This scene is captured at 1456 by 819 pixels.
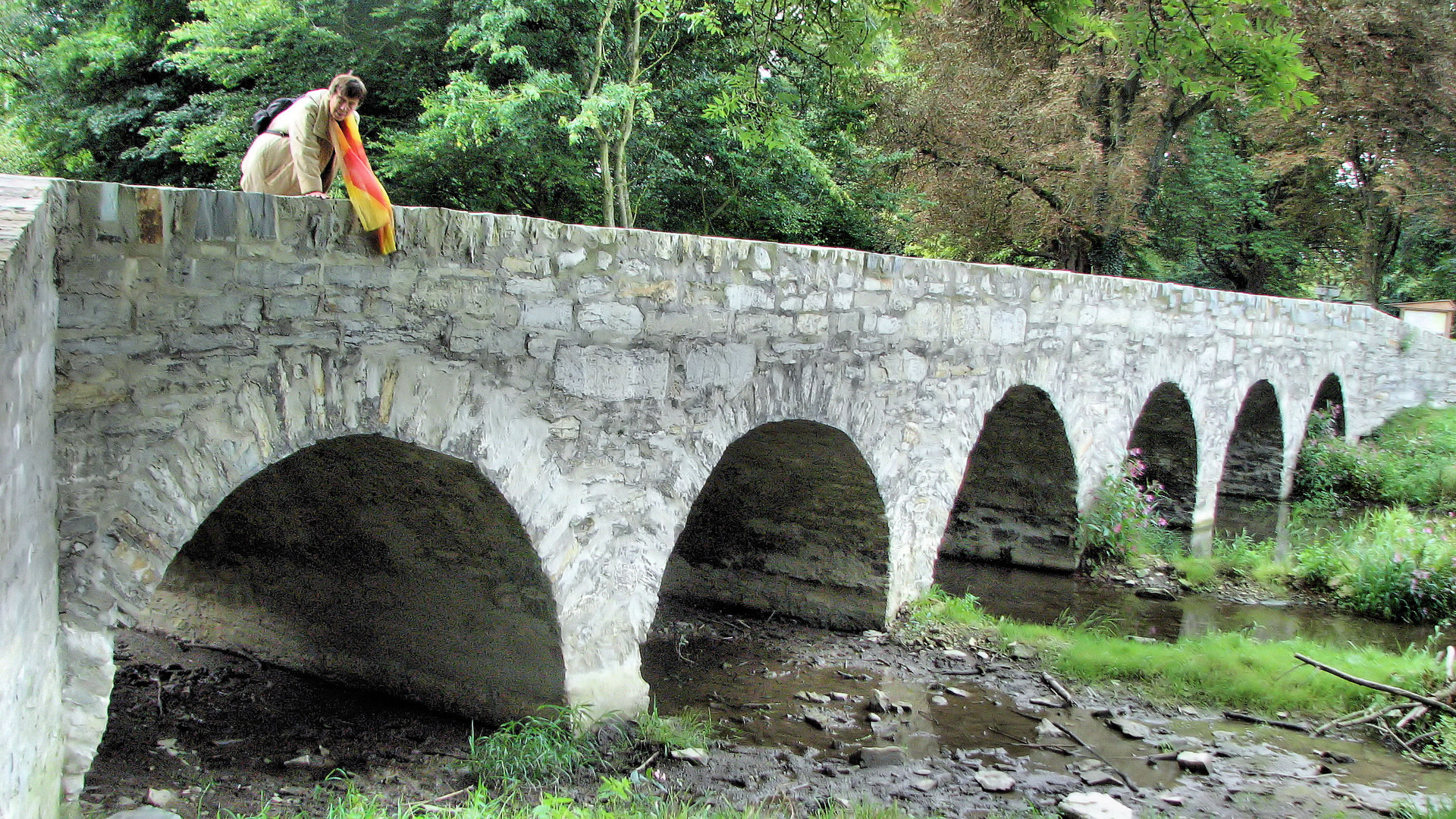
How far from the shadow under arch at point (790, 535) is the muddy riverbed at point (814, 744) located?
0.42 m

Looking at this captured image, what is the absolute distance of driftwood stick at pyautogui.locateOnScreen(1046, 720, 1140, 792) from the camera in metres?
4.88

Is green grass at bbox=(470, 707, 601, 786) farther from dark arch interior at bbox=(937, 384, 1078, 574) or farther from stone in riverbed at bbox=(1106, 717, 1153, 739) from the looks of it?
dark arch interior at bbox=(937, 384, 1078, 574)

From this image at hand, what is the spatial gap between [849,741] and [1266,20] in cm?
360

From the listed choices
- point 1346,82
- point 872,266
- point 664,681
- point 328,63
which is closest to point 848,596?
point 664,681

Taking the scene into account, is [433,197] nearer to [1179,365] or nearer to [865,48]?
[1179,365]

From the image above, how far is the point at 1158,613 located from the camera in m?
8.05

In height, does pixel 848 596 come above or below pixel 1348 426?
below

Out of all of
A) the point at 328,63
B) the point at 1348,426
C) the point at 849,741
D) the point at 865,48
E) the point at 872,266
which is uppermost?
the point at 328,63

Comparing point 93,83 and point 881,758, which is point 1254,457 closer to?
point 881,758

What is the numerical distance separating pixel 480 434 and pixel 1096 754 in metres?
3.28

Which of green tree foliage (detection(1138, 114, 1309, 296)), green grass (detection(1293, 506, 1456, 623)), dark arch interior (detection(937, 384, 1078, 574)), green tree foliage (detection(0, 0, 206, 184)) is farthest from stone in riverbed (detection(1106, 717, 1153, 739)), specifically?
green tree foliage (detection(1138, 114, 1309, 296))

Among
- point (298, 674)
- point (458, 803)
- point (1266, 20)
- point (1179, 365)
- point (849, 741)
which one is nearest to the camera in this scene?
point (1266, 20)

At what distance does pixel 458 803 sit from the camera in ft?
13.8

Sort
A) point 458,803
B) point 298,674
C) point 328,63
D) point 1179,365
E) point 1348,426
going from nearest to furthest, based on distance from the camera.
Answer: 1. point 458,803
2. point 298,674
3. point 1179,365
4. point 328,63
5. point 1348,426
